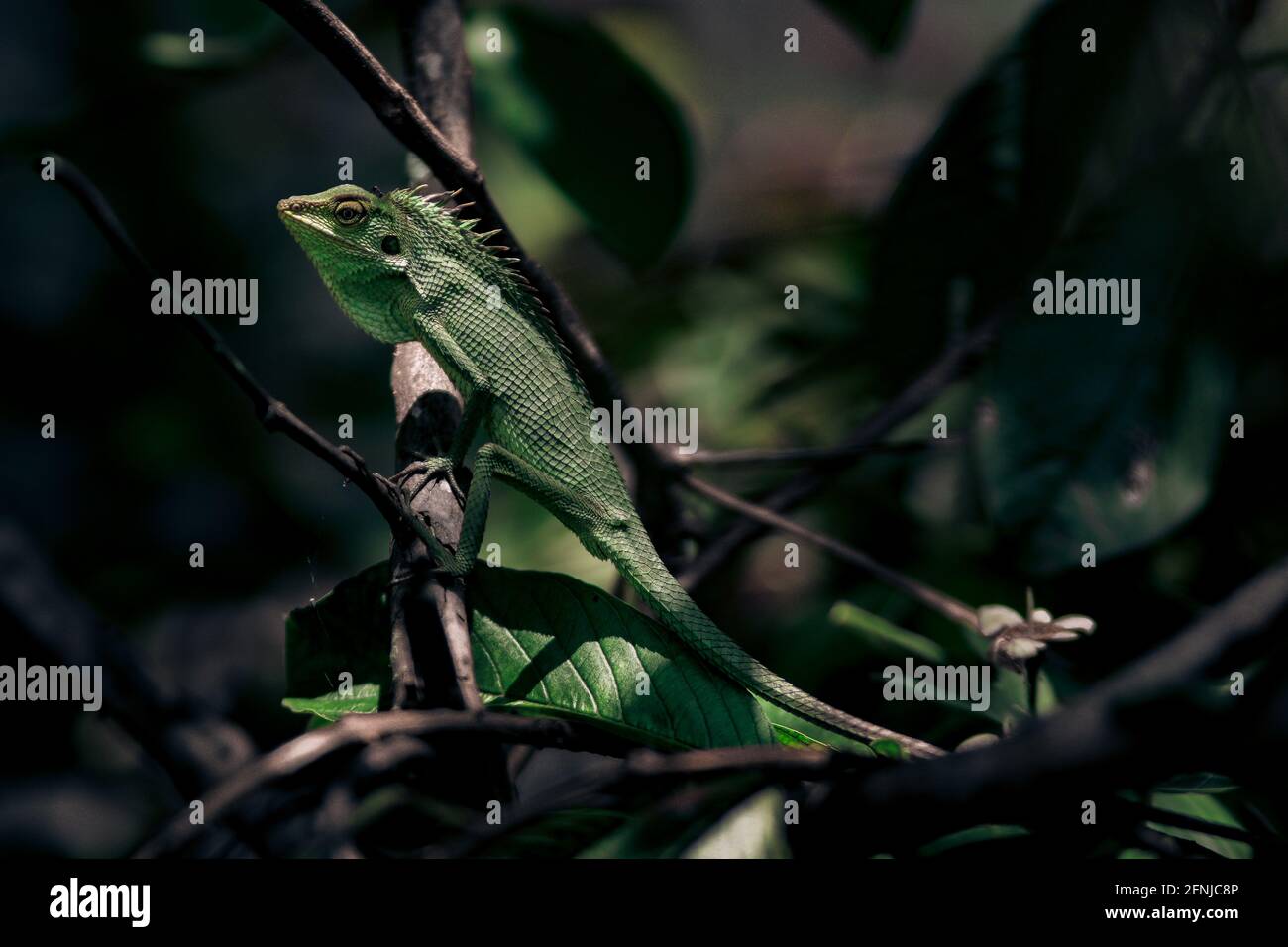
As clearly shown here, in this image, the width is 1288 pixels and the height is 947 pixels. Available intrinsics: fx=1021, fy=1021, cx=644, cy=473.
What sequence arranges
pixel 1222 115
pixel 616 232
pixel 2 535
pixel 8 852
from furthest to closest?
1. pixel 8 852
2. pixel 616 232
3. pixel 1222 115
4. pixel 2 535

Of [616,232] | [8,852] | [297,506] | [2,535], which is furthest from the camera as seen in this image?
[297,506]

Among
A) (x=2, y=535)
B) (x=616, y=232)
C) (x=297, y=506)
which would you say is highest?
(x=616, y=232)

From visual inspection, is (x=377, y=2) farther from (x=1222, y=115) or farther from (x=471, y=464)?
(x=1222, y=115)

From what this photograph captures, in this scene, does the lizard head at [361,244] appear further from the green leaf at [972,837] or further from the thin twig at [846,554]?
the green leaf at [972,837]

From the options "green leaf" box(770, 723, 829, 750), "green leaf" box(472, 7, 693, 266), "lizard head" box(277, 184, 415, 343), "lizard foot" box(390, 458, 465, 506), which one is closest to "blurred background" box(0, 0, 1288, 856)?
"green leaf" box(472, 7, 693, 266)

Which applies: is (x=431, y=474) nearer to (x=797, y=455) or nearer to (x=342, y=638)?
(x=342, y=638)

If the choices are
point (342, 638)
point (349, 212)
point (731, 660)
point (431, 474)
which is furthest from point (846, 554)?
point (349, 212)
